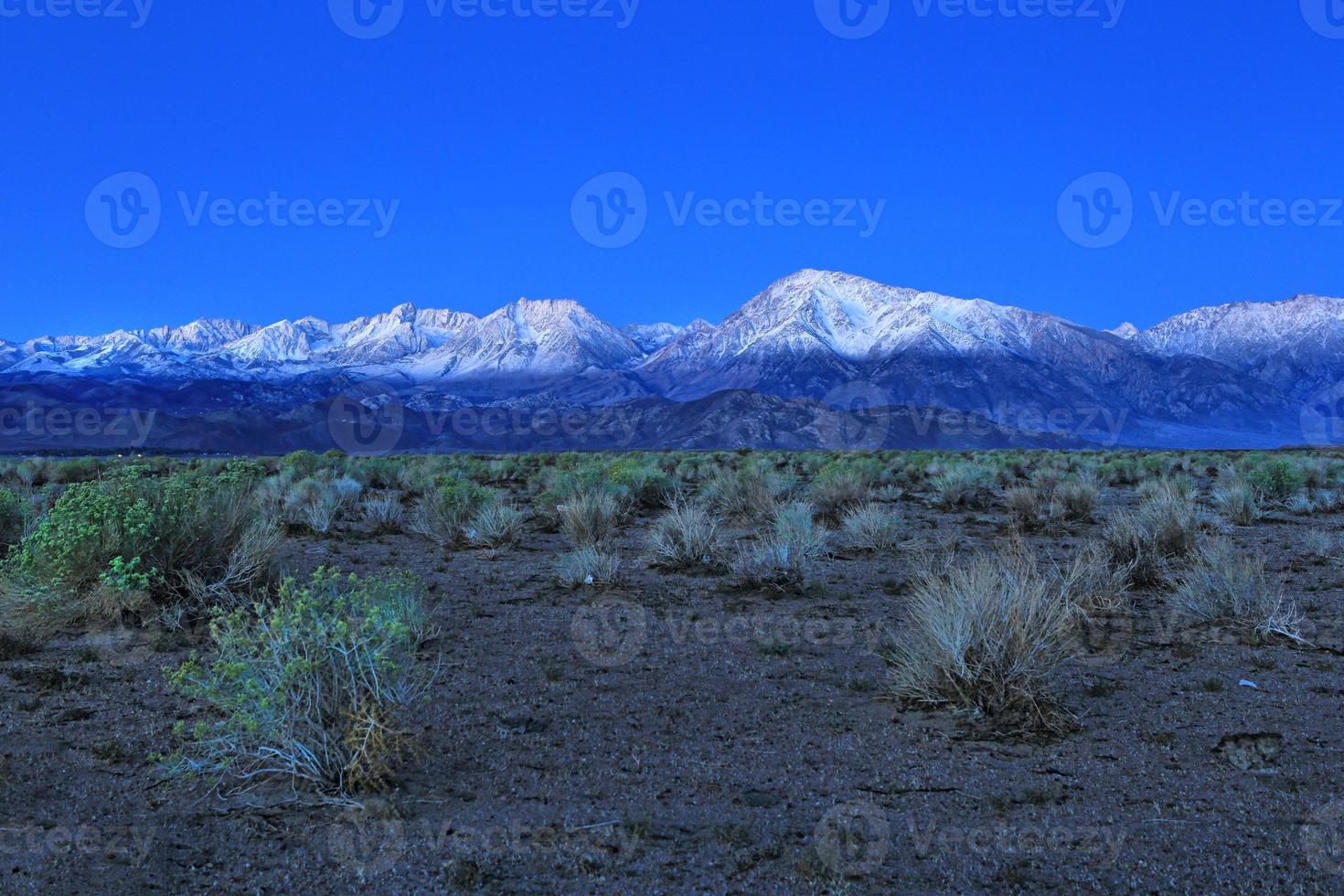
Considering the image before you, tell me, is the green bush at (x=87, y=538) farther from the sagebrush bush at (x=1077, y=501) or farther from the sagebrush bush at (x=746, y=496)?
the sagebrush bush at (x=1077, y=501)

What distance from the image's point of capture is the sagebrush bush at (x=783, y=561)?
11.6m

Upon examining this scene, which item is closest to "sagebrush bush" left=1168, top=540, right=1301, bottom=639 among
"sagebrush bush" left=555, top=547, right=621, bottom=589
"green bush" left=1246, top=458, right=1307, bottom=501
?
"sagebrush bush" left=555, top=547, right=621, bottom=589

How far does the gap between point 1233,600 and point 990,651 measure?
4.37 m

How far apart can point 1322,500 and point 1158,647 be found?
623 inches

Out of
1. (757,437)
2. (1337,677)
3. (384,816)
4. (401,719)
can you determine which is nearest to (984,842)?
(384,816)

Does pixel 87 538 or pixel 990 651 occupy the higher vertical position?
pixel 87 538

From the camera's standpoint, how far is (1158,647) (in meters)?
8.64

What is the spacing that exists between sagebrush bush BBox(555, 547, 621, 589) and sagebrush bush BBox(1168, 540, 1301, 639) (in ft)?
22.1

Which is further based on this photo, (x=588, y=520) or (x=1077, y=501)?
(x=1077, y=501)

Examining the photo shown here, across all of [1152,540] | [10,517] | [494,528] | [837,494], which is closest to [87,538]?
[10,517]

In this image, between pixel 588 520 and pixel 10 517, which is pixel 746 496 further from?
pixel 10 517

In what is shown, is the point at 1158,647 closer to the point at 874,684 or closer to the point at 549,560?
the point at 874,684

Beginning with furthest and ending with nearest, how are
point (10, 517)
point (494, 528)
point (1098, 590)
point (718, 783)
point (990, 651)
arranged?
point (494, 528), point (10, 517), point (1098, 590), point (990, 651), point (718, 783)

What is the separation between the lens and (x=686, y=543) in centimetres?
1319
